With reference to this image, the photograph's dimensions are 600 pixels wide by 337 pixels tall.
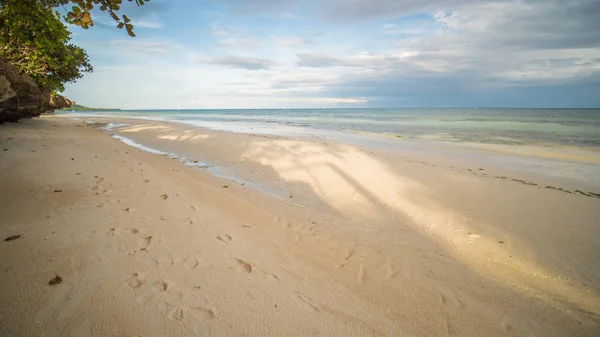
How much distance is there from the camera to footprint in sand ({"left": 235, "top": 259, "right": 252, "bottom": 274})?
2778mm

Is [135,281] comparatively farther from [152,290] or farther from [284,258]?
[284,258]

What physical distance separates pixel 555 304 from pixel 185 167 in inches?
346

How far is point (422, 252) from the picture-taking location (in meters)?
3.71

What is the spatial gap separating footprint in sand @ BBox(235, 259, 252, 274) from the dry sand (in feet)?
0.14

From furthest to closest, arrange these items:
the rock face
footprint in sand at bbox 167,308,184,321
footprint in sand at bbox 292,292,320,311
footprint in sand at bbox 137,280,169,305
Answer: the rock face
footprint in sand at bbox 292,292,320,311
footprint in sand at bbox 137,280,169,305
footprint in sand at bbox 167,308,184,321

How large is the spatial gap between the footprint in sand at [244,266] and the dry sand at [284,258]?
43 millimetres

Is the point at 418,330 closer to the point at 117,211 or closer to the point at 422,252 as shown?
the point at 422,252

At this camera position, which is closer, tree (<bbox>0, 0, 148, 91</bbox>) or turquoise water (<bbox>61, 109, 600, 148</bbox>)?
tree (<bbox>0, 0, 148, 91</bbox>)

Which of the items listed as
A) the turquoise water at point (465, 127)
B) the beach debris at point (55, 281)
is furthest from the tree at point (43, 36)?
the turquoise water at point (465, 127)

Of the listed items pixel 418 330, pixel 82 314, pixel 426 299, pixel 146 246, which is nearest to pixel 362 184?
pixel 426 299

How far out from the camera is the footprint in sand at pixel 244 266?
278cm

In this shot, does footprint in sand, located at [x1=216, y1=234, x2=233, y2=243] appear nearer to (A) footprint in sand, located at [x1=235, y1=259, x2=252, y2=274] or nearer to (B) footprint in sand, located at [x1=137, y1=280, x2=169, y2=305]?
(A) footprint in sand, located at [x1=235, y1=259, x2=252, y2=274]

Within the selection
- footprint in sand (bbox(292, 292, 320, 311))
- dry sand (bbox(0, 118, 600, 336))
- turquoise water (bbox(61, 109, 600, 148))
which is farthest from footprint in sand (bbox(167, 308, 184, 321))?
turquoise water (bbox(61, 109, 600, 148))

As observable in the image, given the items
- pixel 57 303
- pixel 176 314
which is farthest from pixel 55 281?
pixel 176 314
